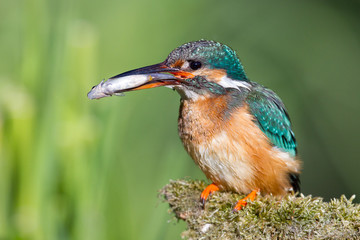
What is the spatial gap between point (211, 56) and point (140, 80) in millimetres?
336

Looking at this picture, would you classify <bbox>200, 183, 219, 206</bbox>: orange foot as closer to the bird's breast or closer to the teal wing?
the bird's breast

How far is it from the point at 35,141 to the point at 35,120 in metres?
0.10

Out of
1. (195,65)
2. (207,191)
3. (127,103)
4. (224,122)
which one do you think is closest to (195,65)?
(195,65)

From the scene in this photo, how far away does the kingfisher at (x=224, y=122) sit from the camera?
1.96m

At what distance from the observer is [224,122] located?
79.2 inches

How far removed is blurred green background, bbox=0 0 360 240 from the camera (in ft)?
6.86

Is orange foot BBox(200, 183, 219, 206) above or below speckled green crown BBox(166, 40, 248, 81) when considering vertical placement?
below

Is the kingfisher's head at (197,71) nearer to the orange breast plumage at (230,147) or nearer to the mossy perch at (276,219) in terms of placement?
the orange breast plumage at (230,147)

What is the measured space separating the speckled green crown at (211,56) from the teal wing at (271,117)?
112mm

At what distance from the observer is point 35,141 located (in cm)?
211

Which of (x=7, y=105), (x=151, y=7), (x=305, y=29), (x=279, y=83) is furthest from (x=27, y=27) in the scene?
(x=305, y=29)

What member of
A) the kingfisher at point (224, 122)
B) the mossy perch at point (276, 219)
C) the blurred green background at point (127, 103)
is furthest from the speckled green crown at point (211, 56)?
the mossy perch at point (276, 219)

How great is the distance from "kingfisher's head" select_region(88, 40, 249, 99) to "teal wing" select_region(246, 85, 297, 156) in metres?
0.09

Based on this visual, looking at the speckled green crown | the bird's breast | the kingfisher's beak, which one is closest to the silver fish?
the kingfisher's beak
